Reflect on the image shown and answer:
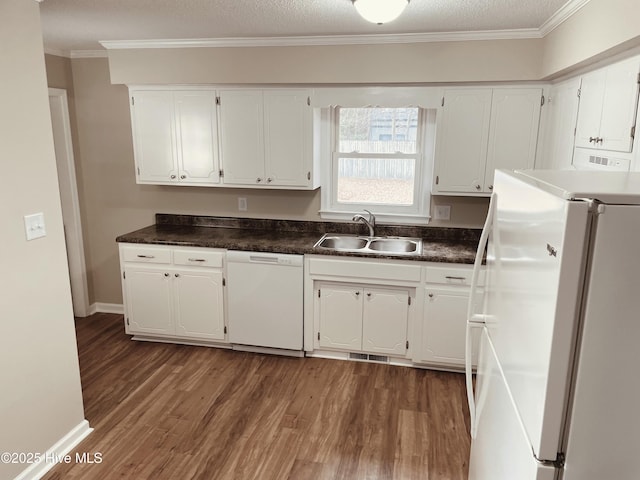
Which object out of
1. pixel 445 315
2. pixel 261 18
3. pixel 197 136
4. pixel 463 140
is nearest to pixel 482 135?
pixel 463 140

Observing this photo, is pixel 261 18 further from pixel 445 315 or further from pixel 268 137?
pixel 445 315

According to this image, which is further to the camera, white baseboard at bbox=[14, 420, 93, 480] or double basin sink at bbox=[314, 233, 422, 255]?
double basin sink at bbox=[314, 233, 422, 255]

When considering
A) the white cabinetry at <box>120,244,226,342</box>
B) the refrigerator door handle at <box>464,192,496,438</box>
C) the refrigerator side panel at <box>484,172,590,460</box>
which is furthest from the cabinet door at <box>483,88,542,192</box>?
the white cabinetry at <box>120,244,226,342</box>

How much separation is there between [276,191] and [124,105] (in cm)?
157

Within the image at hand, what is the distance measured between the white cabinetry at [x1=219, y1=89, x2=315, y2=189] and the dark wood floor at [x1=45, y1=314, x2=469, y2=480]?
1.44 meters

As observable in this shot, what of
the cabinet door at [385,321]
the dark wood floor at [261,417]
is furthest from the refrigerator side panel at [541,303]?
the cabinet door at [385,321]

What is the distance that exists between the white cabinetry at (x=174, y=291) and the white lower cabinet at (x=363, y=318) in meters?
0.84

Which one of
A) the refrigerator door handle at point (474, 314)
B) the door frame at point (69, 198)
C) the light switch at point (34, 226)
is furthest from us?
the door frame at point (69, 198)

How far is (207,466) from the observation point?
2.42 metres

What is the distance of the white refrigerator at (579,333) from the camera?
0.91 metres

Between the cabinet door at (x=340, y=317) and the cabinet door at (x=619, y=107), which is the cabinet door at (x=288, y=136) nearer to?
the cabinet door at (x=340, y=317)

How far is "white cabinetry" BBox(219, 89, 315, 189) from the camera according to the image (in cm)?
354

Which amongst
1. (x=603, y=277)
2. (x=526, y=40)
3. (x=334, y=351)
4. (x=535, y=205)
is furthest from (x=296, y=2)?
(x=334, y=351)

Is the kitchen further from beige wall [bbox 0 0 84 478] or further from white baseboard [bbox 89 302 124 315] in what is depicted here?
beige wall [bbox 0 0 84 478]
